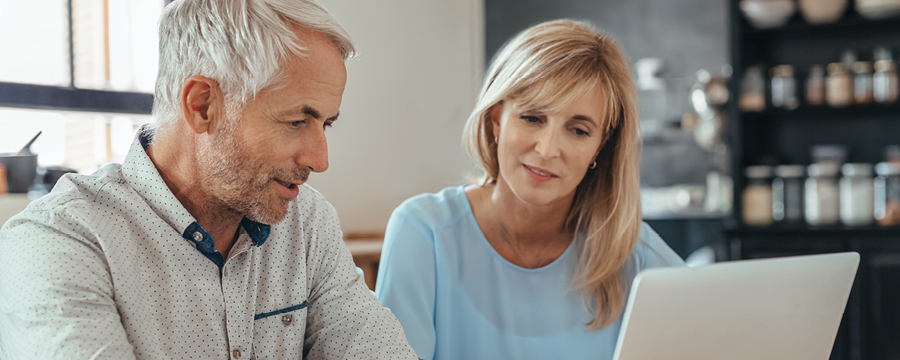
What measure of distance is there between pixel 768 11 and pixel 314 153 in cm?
269

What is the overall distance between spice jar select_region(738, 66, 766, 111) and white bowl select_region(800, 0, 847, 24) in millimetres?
311

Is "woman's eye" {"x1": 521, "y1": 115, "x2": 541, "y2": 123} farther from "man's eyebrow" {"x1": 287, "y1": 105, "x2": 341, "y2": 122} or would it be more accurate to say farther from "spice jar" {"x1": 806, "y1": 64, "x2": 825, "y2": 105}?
"spice jar" {"x1": 806, "y1": 64, "x2": 825, "y2": 105}

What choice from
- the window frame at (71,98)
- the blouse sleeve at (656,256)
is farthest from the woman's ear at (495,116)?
the window frame at (71,98)

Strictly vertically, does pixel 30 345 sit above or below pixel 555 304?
above

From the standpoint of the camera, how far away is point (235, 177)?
2.96 feet

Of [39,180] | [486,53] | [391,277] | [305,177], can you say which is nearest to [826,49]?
[486,53]

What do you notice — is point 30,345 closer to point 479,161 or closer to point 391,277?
point 391,277

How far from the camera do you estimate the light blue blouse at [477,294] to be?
1305 millimetres

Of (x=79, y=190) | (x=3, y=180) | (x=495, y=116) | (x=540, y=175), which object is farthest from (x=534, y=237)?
(x=3, y=180)

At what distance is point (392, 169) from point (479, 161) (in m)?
1.78

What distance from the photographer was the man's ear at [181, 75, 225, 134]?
88 cm

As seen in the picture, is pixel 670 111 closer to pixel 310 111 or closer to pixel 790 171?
pixel 790 171

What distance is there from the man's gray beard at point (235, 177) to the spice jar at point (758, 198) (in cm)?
260

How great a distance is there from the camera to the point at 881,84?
9.17 ft
